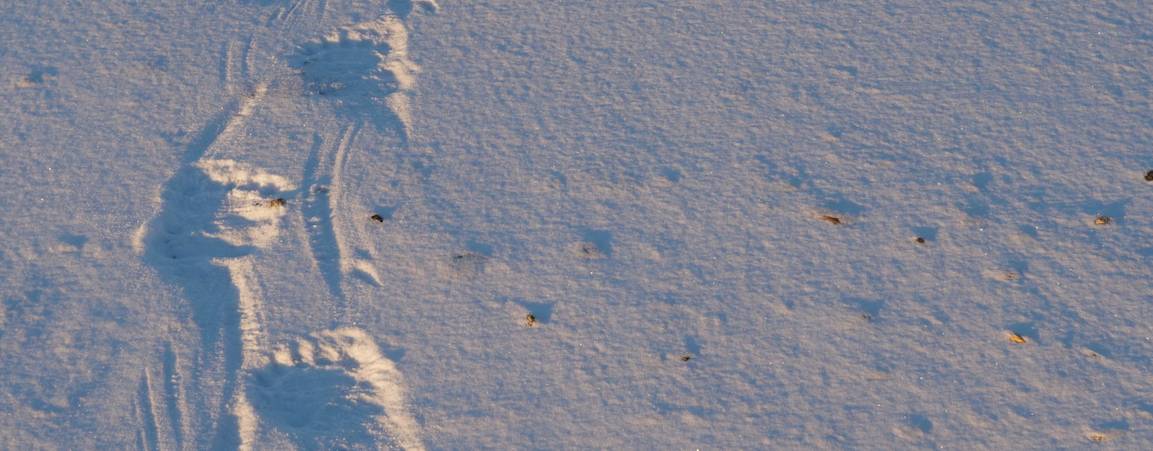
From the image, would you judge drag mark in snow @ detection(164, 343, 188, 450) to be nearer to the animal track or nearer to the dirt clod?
the animal track

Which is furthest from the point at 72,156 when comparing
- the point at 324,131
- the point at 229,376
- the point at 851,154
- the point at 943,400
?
the point at 943,400

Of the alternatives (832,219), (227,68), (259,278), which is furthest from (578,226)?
(227,68)

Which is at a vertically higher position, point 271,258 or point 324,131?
point 324,131

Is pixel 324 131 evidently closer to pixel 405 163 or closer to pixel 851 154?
pixel 405 163

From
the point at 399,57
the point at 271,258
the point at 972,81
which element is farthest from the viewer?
the point at 399,57

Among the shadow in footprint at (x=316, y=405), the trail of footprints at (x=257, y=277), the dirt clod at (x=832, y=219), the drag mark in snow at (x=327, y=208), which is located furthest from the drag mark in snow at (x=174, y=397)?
the dirt clod at (x=832, y=219)

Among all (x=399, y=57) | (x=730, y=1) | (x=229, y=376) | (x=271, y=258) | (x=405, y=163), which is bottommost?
(x=229, y=376)

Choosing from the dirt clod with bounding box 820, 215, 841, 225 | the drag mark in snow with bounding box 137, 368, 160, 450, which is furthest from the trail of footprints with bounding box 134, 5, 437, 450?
the dirt clod with bounding box 820, 215, 841, 225

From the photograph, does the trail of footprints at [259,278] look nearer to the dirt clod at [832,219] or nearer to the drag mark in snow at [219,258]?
the drag mark in snow at [219,258]

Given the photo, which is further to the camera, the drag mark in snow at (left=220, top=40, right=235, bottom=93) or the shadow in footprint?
the drag mark in snow at (left=220, top=40, right=235, bottom=93)
